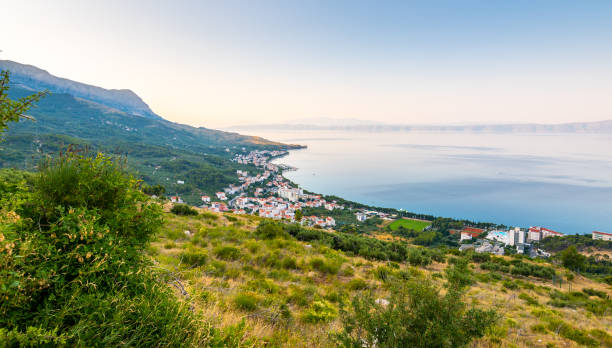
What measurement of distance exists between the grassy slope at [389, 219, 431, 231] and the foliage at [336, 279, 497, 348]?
44.4m

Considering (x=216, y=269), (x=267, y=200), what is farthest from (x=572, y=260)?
(x=267, y=200)

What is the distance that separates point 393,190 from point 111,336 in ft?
259

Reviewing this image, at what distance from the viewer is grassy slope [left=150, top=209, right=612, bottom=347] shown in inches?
118

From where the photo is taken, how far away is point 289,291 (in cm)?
454

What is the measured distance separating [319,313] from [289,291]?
1.00 metres

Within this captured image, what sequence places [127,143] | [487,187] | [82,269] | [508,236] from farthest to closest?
[127,143] → [487,187] → [508,236] → [82,269]

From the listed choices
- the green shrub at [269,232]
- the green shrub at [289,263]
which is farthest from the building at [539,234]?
the green shrub at [289,263]

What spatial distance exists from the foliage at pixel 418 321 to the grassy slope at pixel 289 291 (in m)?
0.28

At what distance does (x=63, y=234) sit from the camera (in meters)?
1.76

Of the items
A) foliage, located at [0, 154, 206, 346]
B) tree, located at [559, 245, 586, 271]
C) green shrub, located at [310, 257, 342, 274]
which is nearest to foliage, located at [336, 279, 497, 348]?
foliage, located at [0, 154, 206, 346]

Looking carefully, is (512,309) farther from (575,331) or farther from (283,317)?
(283,317)

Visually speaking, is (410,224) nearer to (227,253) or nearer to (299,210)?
(299,210)

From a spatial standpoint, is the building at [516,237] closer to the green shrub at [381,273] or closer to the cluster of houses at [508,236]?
the cluster of houses at [508,236]

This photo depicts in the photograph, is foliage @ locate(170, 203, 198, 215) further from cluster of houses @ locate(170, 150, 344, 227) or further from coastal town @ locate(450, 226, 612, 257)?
coastal town @ locate(450, 226, 612, 257)
